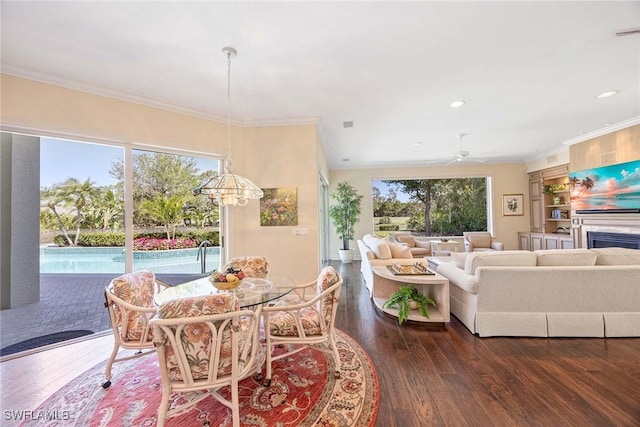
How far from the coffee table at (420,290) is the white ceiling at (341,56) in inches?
97.7

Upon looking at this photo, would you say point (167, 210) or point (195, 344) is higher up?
point (167, 210)

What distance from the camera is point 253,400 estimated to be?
1921 millimetres

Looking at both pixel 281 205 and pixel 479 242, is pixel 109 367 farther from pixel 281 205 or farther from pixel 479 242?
pixel 479 242

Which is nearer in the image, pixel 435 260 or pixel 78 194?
pixel 78 194

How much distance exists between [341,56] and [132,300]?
3047 mm

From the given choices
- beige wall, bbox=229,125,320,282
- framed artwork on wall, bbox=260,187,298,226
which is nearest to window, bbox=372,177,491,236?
beige wall, bbox=229,125,320,282

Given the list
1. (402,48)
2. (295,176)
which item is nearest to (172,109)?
(295,176)

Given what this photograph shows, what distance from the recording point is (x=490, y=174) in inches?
313

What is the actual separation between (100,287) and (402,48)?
16.0 feet

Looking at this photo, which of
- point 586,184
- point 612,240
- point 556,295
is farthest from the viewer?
point 586,184

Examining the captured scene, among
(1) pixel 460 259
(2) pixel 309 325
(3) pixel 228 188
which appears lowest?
(2) pixel 309 325

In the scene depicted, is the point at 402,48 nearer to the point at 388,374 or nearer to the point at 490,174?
the point at 388,374

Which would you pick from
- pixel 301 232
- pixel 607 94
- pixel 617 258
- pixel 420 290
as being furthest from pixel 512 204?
pixel 301 232

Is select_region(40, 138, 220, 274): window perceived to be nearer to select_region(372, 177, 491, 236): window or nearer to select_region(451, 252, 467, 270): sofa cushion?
select_region(451, 252, 467, 270): sofa cushion
